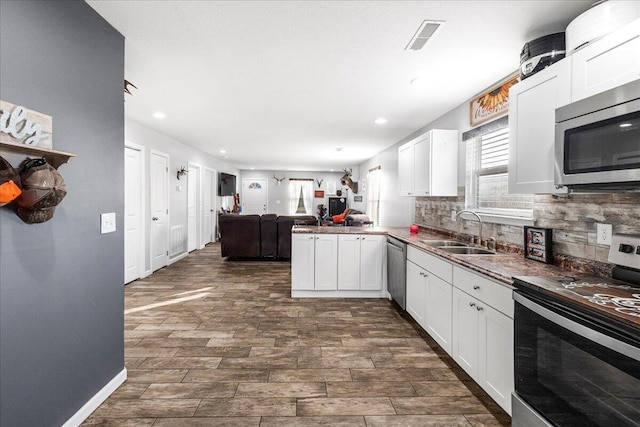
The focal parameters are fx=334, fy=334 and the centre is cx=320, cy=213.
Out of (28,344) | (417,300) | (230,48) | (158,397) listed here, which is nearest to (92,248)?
(28,344)

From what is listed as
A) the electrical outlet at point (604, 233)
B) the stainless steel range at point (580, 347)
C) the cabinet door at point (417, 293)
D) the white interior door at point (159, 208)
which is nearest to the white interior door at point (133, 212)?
the white interior door at point (159, 208)

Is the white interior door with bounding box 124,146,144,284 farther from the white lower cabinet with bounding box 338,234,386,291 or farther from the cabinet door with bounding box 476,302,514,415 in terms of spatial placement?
the cabinet door with bounding box 476,302,514,415

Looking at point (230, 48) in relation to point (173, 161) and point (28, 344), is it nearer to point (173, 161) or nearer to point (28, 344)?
point (28, 344)

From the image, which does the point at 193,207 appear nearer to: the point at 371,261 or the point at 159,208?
the point at 159,208

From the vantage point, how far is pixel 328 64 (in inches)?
108

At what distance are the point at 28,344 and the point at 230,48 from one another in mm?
2161

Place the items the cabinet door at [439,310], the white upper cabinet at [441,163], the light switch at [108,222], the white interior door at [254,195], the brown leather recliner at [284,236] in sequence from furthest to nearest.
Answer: the white interior door at [254,195] < the brown leather recliner at [284,236] < the white upper cabinet at [441,163] < the cabinet door at [439,310] < the light switch at [108,222]

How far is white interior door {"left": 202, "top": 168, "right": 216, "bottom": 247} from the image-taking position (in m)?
8.53

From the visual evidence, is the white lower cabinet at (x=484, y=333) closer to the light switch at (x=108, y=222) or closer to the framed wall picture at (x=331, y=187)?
the light switch at (x=108, y=222)

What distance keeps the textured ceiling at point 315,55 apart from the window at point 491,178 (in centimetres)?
52

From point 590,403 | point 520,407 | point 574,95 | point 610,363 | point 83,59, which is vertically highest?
A: point 83,59

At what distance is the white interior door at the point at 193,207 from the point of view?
753 cm

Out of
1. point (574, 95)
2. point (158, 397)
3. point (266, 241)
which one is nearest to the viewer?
point (574, 95)

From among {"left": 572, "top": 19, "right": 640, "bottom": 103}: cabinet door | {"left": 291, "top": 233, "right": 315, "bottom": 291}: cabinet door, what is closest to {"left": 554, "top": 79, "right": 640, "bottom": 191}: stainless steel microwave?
{"left": 572, "top": 19, "right": 640, "bottom": 103}: cabinet door
